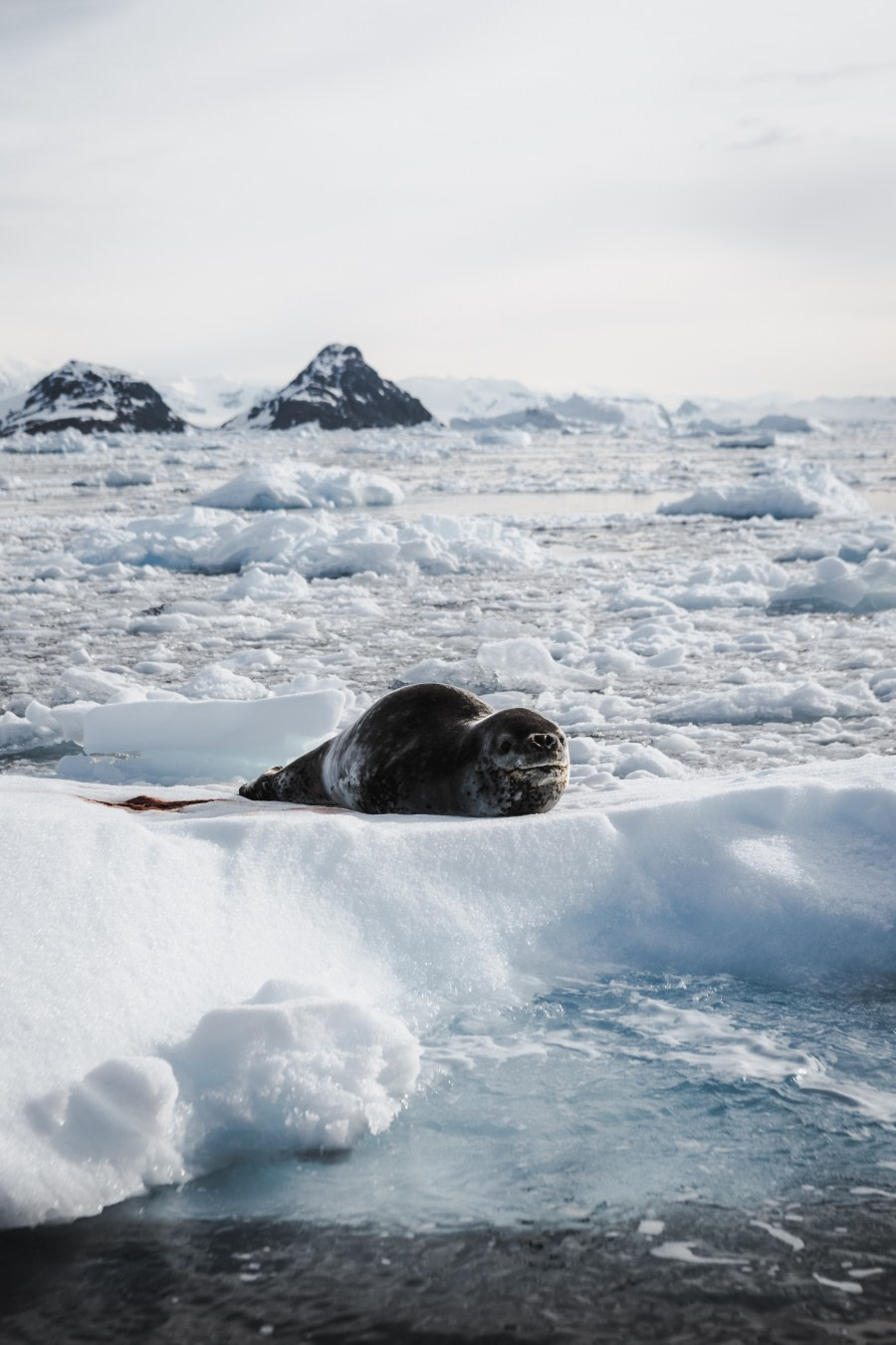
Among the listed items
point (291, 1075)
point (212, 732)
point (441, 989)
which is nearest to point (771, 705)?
point (212, 732)

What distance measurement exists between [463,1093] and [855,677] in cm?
547

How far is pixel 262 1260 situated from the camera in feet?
5.45

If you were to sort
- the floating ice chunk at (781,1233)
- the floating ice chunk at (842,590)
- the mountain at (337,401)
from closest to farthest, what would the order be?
the floating ice chunk at (781,1233)
the floating ice chunk at (842,590)
the mountain at (337,401)

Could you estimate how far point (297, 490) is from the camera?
22.0 metres

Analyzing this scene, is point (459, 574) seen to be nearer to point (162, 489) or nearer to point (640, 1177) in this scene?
point (640, 1177)

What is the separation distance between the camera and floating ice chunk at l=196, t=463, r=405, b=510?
21.3 metres

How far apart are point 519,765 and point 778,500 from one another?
55.5 feet

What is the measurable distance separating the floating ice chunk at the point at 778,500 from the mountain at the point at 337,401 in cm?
6455

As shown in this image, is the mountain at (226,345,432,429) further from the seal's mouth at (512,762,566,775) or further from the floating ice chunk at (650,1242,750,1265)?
the floating ice chunk at (650,1242,750,1265)

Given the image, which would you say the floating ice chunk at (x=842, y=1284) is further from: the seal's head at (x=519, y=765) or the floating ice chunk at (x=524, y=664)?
the floating ice chunk at (x=524, y=664)

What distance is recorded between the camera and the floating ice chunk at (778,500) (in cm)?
1903

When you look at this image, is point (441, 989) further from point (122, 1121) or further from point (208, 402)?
point (208, 402)

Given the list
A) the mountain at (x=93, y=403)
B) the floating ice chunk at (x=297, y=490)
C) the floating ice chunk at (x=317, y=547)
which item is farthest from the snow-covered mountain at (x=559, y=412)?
the floating ice chunk at (x=317, y=547)

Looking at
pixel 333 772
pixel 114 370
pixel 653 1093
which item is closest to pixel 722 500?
pixel 333 772
